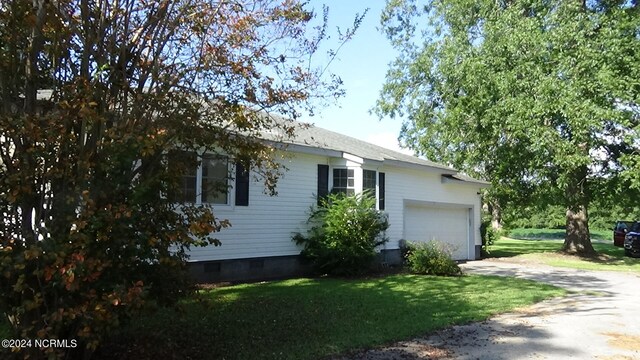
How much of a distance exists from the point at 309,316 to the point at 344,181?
7.70 metres

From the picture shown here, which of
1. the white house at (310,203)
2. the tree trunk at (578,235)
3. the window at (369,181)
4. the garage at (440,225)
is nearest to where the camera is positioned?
the white house at (310,203)

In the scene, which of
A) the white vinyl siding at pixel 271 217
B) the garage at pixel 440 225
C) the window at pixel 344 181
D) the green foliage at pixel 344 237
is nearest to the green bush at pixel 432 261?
the green foliage at pixel 344 237

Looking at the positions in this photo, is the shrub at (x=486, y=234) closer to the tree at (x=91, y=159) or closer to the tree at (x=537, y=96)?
the tree at (x=537, y=96)

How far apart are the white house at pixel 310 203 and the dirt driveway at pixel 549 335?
4439mm

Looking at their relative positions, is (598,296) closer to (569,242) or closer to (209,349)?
(209,349)

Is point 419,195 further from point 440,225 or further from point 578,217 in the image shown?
point 578,217

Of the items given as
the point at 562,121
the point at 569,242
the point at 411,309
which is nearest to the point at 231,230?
the point at 411,309

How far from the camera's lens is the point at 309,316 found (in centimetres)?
843

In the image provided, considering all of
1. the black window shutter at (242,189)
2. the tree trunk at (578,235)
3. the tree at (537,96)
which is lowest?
the tree trunk at (578,235)

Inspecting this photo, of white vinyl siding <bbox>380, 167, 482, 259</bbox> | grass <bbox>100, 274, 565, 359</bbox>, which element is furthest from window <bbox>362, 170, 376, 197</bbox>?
grass <bbox>100, 274, 565, 359</bbox>

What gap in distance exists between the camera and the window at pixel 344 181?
51.2 feet

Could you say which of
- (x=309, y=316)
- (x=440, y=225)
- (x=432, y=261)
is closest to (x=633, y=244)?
(x=440, y=225)

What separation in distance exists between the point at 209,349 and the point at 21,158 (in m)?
3.05

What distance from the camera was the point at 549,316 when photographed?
9266mm
